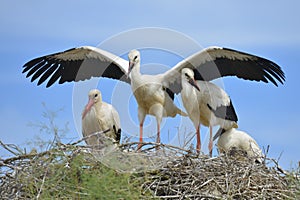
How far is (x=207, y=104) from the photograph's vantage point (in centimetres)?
813

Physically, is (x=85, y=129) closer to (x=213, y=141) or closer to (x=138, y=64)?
(x=138, y=64)

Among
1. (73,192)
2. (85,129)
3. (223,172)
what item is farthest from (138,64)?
(73,192)

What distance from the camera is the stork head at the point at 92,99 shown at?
798 cm

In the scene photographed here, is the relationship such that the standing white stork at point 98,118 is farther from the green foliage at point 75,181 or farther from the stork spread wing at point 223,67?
the green foliage at point 75,181

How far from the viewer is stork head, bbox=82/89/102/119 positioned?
798 cm

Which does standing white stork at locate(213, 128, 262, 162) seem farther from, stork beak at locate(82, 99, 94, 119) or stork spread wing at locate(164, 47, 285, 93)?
stork beak at locate(82, 99, 94, 119)

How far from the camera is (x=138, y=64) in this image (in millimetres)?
8195

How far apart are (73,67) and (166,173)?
360cm

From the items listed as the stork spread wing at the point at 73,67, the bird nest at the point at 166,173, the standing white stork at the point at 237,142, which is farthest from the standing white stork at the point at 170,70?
the bird nest at the point at 166,173

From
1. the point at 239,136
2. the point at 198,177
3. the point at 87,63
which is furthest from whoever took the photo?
the point at 87,63

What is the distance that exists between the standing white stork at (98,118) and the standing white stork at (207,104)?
80 cm

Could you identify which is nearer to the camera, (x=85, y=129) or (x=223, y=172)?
(x=223, y=172)

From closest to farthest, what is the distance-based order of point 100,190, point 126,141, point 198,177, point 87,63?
point 100,190 < point 198,177 < point 126,141 < point 87,63

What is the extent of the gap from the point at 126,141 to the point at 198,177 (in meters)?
0.82
